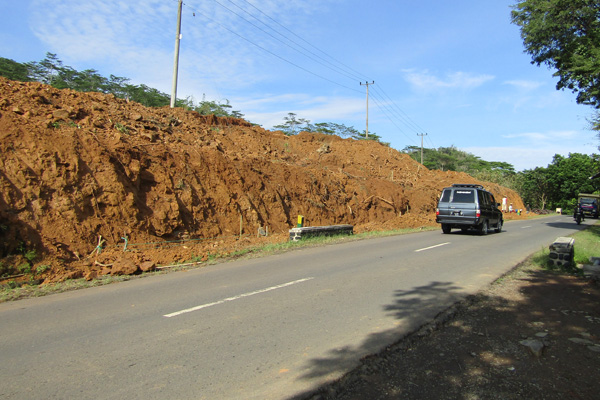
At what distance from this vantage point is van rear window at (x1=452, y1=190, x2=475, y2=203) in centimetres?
1752

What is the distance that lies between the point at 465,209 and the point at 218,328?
15089 millimetres

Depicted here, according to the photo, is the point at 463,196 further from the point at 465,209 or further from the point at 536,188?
the point at 536,188

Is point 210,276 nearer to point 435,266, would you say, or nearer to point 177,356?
point 177,356

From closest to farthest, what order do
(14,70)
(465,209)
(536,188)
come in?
1. (465,209)
2. (14,70)
3. (536,188)

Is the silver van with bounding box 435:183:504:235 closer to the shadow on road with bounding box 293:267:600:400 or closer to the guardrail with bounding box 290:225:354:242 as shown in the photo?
the guardrail with bounding box 290:225:354:242

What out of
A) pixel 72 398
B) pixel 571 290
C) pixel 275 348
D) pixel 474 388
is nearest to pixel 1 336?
pixel 72 398

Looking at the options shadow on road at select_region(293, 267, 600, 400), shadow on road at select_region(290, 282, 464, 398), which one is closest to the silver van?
shadow on road at select_region(290, 282, 464, 398)

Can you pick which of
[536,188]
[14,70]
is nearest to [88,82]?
[14,70]

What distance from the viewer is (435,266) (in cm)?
945

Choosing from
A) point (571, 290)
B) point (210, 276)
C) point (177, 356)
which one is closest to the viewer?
point (177, 356)

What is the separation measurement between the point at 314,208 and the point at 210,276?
12343mm

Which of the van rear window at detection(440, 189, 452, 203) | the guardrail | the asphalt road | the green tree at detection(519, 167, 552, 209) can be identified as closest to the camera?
the asphalt road

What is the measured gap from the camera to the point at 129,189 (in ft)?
41.2

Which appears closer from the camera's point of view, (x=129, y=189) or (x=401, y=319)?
(x=401, y=319)
